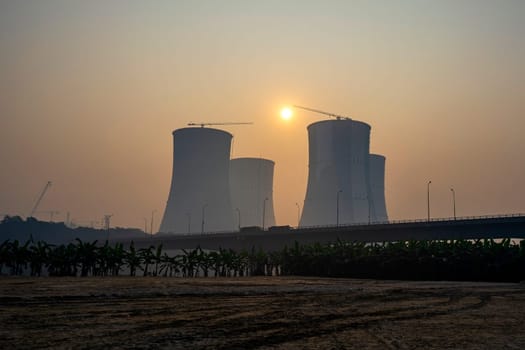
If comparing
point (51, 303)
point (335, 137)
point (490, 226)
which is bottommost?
point (51, 303)

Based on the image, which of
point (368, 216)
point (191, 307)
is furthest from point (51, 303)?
point (368, 216)

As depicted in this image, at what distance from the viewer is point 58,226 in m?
182

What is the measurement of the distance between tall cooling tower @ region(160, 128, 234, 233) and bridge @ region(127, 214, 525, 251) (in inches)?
334

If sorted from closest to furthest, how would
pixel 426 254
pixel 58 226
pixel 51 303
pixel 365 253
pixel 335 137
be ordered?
pixel 51 303
pixel 426 254
pixel 365 253
pixel 335 137
pixel 58 226

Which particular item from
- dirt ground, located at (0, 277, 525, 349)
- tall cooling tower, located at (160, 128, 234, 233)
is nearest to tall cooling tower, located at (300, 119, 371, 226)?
tall cooling tower, located at (160, 128, 234, 233)

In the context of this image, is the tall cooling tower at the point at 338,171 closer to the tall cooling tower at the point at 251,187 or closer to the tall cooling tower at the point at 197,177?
the tall cooling tower at the point at 197,177

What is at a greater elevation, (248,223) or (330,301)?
(248,223)

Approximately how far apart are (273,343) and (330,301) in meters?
7.81

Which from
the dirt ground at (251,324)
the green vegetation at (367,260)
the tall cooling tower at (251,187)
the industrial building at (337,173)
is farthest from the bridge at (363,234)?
the dirt ground at (251,324)

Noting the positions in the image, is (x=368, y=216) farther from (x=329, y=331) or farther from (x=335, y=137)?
(x=329, y=331)

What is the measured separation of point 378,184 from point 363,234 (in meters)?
25.2

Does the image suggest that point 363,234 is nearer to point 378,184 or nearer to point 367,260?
point 378,184

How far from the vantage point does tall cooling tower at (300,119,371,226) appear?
3255 inches

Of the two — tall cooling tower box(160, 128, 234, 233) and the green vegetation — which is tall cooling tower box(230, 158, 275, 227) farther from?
the green vegetation
